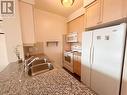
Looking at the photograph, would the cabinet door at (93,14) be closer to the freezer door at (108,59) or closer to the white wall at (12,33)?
the freezer door at (108,59)

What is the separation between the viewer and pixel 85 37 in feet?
6.16

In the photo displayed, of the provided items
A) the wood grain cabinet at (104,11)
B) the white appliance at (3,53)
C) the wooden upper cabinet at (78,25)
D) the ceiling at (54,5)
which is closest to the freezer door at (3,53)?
the white appliance at (3,53)

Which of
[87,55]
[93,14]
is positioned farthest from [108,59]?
[93,14]

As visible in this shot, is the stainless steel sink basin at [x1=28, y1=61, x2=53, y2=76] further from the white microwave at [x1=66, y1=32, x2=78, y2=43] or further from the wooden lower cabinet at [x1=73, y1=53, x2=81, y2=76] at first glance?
the white microwave at [x1=66, y1=32, x2=78, y2=43]

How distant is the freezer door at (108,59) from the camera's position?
1185 mm

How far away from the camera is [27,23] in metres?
2.12

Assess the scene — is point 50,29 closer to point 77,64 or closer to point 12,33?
point 77,64

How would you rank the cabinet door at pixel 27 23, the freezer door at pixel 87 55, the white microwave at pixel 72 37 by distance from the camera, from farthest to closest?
the white microwave at pixel 72 37 → the cabinet door at pixel 27 23 → the freezer door at pixel 87 55

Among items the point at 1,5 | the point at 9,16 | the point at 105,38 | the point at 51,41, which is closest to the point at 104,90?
the point at 105,38

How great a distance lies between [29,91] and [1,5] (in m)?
1.67

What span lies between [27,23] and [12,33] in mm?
538

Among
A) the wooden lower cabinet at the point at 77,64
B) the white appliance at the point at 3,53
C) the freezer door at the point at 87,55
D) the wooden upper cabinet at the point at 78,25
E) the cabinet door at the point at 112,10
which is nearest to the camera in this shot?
the cabinet door at the point at 112,10

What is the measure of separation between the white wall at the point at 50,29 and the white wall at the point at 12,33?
1.56 m

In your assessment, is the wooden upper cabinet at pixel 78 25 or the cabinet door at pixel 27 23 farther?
the wooden upper cabinet at pixel 78 25
